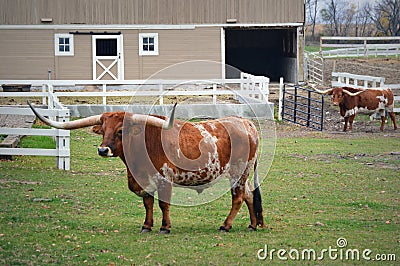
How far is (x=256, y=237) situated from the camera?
962 cm

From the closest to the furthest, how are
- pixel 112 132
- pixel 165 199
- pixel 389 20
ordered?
pixel 112 132, pixel 165 199, pixel 389 20

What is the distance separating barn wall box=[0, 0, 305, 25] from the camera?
31422mm

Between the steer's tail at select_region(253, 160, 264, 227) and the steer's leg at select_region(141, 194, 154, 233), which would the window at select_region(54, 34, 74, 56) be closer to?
the steer's tail at select_region(253, 160, 264, 227)

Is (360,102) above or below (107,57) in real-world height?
below

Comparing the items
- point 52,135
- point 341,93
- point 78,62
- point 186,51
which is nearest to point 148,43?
point 186,51

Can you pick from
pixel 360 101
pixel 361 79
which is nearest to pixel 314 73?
pixel 361 79

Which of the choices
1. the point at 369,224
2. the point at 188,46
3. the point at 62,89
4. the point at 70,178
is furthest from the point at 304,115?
the point at 369,224

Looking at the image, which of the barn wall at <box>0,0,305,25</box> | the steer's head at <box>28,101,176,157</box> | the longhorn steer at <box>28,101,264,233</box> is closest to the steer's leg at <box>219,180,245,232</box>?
the longhorn steer at <box>28,101,264,233</box>

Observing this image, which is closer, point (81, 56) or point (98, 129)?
point (98, 129)

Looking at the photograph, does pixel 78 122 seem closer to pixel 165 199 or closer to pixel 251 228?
pixel 165 199

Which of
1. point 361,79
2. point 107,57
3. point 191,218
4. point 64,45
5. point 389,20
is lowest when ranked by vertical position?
point 191,218

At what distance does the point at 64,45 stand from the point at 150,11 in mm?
3727

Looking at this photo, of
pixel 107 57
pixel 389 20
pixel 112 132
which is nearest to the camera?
pixel 112 132

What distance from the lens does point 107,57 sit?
→ 3175 centimetres
